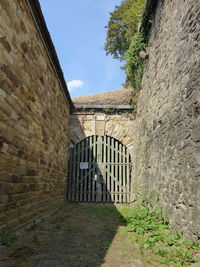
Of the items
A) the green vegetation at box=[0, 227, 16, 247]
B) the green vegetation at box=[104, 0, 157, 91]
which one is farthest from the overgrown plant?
the green vegetation at box=[0, 227, 16, 247]

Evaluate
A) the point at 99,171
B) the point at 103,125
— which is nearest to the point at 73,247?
the point at 99,171

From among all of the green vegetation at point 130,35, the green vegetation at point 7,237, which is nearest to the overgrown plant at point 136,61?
the green vegetation at point 130,35

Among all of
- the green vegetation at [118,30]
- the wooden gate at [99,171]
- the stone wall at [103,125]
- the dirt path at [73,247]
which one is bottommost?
the dirt path at [73,247]

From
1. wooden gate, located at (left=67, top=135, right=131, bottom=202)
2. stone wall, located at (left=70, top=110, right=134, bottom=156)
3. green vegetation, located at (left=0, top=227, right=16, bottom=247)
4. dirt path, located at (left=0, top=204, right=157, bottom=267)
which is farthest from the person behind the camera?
stone wall, located at (left=70, top=110, right=134, bottom=156)

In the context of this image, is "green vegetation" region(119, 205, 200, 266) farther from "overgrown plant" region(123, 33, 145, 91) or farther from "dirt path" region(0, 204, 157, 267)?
"overgrown plant" region(123, 33, 145, 91)

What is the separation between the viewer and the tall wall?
2801mm

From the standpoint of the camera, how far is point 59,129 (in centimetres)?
586

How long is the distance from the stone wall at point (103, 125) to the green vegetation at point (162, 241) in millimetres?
3498

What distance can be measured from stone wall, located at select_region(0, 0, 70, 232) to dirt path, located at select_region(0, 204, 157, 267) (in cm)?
41

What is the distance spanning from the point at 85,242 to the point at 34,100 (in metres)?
2.48

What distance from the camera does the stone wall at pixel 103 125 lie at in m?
7.21

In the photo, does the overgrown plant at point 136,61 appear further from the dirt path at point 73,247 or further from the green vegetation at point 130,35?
the dirt path at point 73,247

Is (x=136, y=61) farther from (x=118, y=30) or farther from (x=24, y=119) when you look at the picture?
(x=118, y=30)

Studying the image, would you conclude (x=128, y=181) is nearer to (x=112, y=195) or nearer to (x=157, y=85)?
(x=112, y=195)
